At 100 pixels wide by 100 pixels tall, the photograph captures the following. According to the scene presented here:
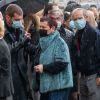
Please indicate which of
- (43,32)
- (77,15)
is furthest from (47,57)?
(77,15)

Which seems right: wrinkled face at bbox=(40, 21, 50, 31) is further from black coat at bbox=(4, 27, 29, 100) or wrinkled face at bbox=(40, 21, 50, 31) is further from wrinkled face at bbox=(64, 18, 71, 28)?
wrinkled face at bbox=(64, 18, 71, 28)

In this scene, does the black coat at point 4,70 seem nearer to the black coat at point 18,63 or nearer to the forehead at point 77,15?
the black coat at point 18,63

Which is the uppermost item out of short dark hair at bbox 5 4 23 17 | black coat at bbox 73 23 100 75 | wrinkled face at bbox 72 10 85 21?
short dark hair at bbox 5 4 23 17

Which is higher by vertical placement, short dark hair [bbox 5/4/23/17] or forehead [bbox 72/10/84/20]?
short dark hair [bbox 5/4/23/17]

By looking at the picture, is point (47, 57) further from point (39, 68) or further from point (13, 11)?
point (13, 11)

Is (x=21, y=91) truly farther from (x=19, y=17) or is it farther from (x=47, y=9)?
(x=47, y=9)

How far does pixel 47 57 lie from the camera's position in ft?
22.3

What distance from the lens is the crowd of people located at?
264 inches

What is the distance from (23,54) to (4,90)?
1019mm

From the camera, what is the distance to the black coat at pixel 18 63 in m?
7.11

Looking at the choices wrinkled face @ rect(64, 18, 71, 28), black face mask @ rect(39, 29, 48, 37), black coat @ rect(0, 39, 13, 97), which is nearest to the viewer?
black coat @ rect(0, 39, 13, 97)

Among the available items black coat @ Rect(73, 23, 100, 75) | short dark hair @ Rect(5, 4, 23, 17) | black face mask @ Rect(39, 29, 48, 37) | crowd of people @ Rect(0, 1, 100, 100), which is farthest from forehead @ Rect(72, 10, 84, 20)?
black face mask @ Rect(39, 29, 48, 37)

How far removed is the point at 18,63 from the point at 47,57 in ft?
1.80

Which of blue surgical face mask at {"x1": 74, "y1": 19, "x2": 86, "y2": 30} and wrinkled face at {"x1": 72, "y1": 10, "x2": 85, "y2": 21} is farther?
wrinkled face at {"x1": 72, "y1": 10, "x2": 85, "y2": 21}
